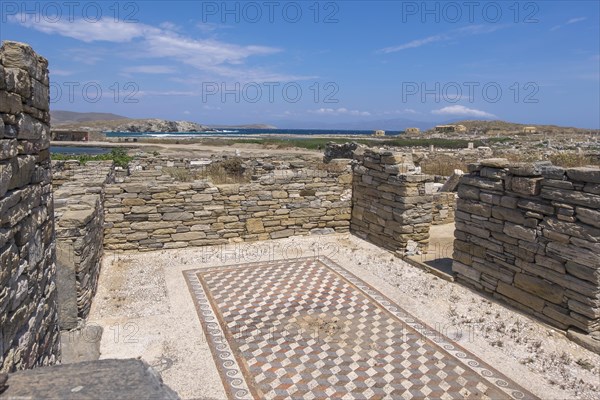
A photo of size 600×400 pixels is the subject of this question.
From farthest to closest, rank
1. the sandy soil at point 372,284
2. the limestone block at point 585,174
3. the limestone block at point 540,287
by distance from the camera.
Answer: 1. the limestone block at point 540,287
2. the limestone block at point 585,174
3. the sandy soil at point 372,284

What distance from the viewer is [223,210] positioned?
9922 mm

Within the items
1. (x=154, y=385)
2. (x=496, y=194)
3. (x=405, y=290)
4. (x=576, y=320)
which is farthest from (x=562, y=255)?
(x=154, y=385)

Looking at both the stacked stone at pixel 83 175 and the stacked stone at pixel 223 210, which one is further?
the stacked stone at pixel 223 210

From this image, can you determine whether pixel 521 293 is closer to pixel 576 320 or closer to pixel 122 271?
pixel 576 320

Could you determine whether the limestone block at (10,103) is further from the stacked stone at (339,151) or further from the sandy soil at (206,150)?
the sandy soil at (206,150)

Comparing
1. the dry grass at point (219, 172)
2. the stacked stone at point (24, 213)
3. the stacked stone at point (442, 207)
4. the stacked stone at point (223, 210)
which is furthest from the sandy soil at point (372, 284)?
the dry grass at point (219, 172)

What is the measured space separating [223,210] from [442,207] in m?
6.54

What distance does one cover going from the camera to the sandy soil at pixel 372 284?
16.1ft

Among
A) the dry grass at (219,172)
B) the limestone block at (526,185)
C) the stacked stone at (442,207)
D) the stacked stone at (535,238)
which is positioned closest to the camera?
the stacked stone at (535,238)

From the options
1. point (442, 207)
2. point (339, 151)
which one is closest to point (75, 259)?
point (442, 207)

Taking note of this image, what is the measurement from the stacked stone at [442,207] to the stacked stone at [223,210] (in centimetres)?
295

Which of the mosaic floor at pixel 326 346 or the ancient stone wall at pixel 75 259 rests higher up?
the ancient stone wall at pixel 75 259

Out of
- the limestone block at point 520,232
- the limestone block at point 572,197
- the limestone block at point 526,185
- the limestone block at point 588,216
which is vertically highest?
the limestone block at point 526,185

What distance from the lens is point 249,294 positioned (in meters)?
7.26
